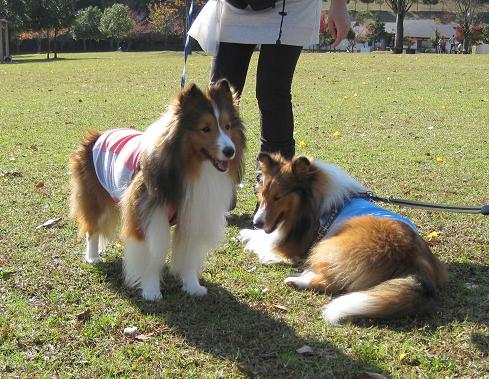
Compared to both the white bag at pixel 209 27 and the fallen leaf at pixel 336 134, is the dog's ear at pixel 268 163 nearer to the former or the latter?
the white bag at pixel 209 27

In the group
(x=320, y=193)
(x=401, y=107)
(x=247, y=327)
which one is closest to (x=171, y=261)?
(x=247, y=327)

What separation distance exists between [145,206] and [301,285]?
109 centimetres

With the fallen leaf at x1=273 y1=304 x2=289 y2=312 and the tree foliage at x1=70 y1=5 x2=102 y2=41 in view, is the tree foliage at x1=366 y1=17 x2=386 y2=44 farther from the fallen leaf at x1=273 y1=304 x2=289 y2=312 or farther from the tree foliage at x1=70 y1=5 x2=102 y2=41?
the fallen leaf at x1=273 y1=304 x2=289 y2=312

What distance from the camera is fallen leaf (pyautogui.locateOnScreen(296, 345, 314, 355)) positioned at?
2.81 m

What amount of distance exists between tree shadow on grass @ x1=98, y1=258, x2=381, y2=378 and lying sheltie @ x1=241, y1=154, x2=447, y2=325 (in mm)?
344

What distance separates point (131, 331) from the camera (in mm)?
3002

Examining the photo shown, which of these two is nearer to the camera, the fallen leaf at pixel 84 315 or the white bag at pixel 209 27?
the fallen leaf at pixel 84 315

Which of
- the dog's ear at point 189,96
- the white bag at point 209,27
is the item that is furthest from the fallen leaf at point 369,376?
the white bag at point 209,27

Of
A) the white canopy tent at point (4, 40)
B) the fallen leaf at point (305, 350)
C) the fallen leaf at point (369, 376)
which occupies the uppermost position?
A: the white canopy tent at point (4, 40)

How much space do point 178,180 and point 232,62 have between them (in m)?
1.67

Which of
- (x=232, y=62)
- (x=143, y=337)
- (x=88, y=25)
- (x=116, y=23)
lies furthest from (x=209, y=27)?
(x=88, y=25)

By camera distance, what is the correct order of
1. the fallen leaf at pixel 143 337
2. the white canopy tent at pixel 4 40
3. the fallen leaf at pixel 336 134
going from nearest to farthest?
the fallen leaf at pixel 143 337 < the fallen leaf at pixel 336 134 < the white canopy tent at pixel 4 40

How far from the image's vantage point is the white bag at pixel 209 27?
14.6ft

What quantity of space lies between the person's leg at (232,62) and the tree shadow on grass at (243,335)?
67.5 inches
